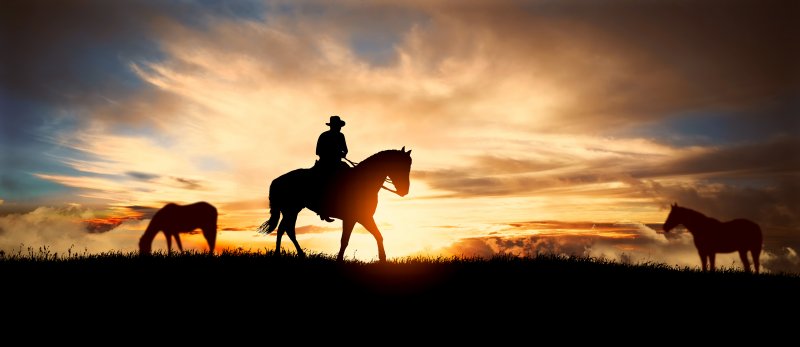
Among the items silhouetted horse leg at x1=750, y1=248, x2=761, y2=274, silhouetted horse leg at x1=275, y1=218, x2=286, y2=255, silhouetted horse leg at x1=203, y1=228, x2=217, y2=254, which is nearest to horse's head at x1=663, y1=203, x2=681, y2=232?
silhouetted horse leg at x1=750, y1=248, x2=761, y2=274

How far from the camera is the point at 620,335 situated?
859 centimetres

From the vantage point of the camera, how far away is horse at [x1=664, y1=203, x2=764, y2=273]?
1909cm

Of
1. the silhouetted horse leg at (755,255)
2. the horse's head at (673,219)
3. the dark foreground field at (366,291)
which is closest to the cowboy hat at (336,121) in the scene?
the dark foreground field at (366,291)

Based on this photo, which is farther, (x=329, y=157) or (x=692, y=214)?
(x=692, y=214)

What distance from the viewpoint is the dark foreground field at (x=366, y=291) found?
343 inches

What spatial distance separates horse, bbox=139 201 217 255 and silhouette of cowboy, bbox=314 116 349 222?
778 cm

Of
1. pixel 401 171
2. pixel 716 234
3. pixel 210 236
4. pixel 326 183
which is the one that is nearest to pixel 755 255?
pixel 716 234

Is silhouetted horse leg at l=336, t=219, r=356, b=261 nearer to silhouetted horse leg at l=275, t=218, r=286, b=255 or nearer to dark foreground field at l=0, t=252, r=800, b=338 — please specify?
dark foreground field at l=0, t=252, r=800, b=338

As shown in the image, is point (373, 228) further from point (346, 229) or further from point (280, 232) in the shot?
point (280, 232)

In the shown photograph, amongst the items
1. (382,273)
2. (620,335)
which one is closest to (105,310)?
(382,273)

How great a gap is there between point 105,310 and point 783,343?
10389mm

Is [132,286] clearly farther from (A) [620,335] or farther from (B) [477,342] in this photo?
(A) [620,335]

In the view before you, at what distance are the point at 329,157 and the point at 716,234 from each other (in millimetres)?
13755

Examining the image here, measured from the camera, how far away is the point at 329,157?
13531 millimetres
